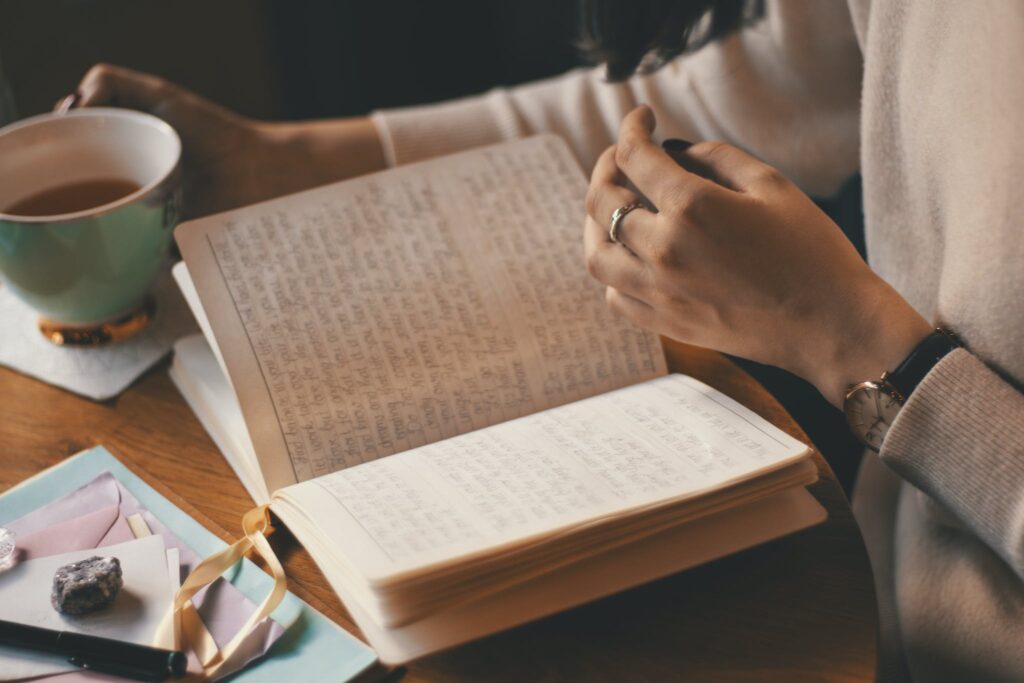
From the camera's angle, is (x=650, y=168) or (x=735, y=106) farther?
(x=735, y=106)

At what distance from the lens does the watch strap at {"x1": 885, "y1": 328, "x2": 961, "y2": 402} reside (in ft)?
1.83

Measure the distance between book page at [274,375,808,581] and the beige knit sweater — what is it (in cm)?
11

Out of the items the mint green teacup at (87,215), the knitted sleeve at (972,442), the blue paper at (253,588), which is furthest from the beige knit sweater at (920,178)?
the blue paper at (253,588)

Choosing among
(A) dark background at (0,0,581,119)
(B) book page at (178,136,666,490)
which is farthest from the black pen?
(A) dark background at (0,0,581,119)

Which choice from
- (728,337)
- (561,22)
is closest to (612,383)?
(728,337)

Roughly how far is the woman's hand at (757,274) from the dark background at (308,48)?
1178 millimetres

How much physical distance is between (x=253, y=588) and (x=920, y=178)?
0.52 meters

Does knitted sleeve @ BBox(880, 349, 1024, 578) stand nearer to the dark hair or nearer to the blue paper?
the blue paper

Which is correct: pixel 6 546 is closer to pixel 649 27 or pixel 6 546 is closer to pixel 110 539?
pixel 110 539

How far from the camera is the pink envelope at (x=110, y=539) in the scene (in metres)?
0.49

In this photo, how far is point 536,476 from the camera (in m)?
0.52

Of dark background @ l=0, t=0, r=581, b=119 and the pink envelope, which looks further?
dark background @ l=0, t=0, r=581, b=119

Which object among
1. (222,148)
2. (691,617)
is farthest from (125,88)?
(691,617)

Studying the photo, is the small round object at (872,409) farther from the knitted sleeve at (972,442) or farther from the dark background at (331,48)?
the dark background at (331,48)
